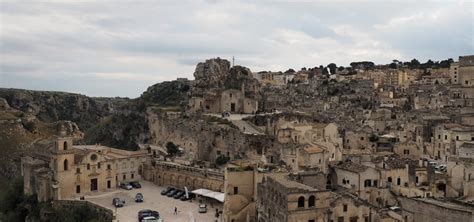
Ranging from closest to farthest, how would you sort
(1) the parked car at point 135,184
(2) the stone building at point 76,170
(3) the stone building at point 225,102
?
(2) the stone building at point 76,170 → (1) the parked car at point 135,184 → (3) the stone building at point 225,102

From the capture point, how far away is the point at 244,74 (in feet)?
255

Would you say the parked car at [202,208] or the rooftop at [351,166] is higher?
the rooftop at [351,166]

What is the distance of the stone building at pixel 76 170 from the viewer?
47094 mm

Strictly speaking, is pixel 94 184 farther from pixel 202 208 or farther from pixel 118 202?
pixel 202 208

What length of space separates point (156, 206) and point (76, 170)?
10.1m

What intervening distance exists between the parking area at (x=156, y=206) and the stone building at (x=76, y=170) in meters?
2.09

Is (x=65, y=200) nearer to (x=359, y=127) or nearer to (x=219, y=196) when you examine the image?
(x=219, y=196)

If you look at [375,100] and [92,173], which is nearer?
[92,173]

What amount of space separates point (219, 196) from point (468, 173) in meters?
20.0

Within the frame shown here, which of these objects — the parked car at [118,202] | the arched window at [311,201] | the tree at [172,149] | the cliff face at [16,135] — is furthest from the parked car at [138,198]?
the cliff face at [16,135]

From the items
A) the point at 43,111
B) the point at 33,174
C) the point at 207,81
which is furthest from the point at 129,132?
the point at 43,111

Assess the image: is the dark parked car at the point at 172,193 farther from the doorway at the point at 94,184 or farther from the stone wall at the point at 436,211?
the stone wall at the point at 436,211

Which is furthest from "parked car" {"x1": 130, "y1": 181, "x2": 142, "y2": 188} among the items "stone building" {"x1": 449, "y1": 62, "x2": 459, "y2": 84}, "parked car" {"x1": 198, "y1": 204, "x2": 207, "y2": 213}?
"stone building" {"x1": 449, "y1": 62, "x2": 459, "y2": 84}

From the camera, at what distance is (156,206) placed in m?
42.9
